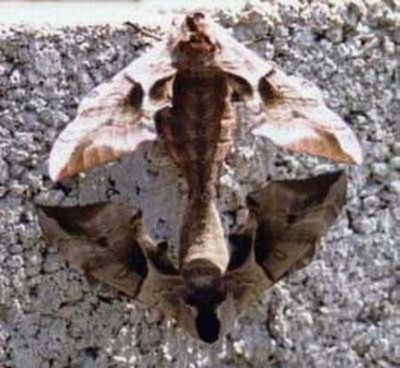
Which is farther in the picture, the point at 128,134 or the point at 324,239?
the point at 324,239

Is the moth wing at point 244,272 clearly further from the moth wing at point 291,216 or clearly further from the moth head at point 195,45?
the moth head at point 195,45

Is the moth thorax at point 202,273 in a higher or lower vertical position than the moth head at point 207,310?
higher

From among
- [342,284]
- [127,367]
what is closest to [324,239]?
[342,284]

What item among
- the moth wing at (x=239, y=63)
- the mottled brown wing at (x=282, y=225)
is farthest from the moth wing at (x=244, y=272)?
the moth wing at (x=239, y=63)

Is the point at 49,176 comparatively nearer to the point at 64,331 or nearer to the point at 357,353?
the point at 64,331

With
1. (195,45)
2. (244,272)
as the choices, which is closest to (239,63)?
(195,45)

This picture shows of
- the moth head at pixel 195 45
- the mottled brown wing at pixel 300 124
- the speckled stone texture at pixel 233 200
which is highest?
the moth head at pixel 195 45

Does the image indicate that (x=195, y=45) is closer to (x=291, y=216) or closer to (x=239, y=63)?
(x=239, y=63)
